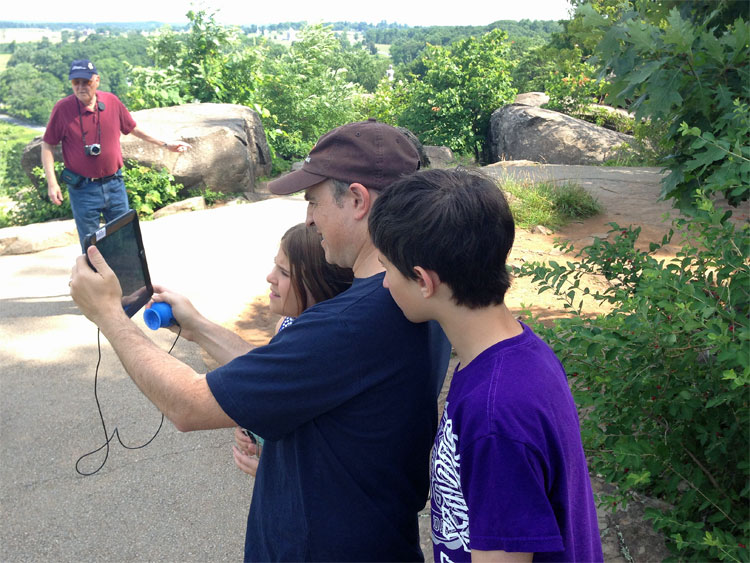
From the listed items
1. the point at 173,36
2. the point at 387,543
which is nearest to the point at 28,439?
the point at 387,543

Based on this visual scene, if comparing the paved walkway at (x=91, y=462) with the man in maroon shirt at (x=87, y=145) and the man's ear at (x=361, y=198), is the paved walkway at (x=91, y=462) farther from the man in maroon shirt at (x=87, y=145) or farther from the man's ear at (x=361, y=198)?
the man's ear at (x=361, y=198)

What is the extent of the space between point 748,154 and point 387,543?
5.86 feet

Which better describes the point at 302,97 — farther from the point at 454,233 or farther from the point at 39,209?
the point at 454,233

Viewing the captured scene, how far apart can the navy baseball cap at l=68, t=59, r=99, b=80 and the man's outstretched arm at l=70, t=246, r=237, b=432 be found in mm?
4421

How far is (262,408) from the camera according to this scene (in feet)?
4.33

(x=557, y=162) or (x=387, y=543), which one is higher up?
(x=387, y=543)

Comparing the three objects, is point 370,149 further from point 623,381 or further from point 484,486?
point 623,381

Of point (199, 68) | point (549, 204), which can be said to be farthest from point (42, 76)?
point (549, 204)

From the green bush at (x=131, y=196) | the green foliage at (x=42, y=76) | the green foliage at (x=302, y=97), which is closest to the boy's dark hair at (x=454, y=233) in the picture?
the green bush at (x=131, y=196)

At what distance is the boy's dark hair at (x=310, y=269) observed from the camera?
6.39 ft

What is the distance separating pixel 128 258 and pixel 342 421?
1225 millimetres

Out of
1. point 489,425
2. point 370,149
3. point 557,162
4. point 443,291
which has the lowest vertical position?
point 557,162

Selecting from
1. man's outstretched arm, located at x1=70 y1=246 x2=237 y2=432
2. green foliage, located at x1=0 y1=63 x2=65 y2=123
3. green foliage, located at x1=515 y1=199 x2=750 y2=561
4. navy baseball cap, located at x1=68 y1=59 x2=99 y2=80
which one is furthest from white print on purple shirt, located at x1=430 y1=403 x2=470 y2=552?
green foliage, located at x1=0 y1=63 x2=65 y2=123

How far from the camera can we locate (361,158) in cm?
168
